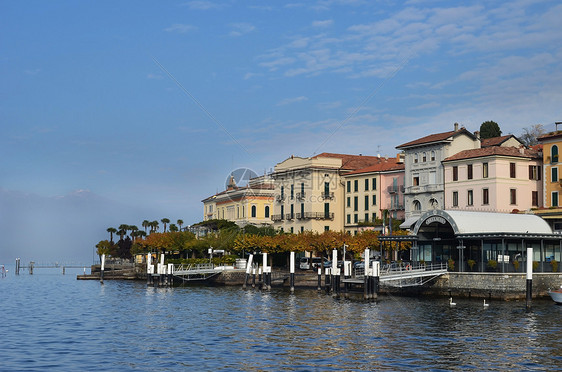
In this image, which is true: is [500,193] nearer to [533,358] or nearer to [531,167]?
[531,167]

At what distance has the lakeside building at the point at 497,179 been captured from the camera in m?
85.8

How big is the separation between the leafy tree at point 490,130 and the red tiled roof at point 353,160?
18.6m

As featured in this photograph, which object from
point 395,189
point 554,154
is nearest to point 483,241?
point 554,154

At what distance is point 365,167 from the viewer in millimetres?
115000

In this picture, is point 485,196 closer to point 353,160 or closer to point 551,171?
point 551,171

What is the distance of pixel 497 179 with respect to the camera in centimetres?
8556

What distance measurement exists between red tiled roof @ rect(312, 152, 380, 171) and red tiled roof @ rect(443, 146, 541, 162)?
26296 mm

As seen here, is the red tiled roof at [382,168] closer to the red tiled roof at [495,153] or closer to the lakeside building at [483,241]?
the red tiled roof at [495,153]

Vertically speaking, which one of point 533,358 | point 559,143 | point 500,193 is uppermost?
point 559,143

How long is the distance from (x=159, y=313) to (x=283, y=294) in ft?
64.8

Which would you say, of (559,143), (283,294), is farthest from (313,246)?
(559,143)

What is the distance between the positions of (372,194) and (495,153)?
24.1 metres

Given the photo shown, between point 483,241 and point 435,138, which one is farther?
point 435,138

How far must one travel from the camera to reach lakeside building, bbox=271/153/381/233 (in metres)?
113
